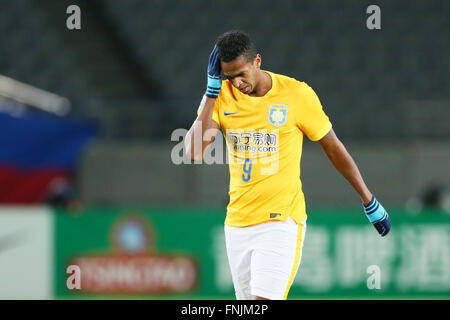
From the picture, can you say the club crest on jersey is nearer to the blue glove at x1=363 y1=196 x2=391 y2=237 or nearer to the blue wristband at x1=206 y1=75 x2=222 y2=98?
the blue wristband at x1=206 y1=75 x2=222 y2=98

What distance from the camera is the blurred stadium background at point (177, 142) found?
363 inches

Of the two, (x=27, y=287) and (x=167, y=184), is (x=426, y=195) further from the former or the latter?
(x=27, y=287)

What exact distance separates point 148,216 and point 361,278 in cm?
261

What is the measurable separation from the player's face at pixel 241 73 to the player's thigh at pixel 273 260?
85 centimetres

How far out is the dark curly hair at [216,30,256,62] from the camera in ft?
14.4

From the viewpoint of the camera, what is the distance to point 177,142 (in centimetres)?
1030

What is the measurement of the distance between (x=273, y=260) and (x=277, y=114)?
869mm

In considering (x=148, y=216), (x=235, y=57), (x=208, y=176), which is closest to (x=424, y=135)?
(x=208, y=176)

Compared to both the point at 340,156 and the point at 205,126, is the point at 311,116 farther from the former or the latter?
the point at 205,126

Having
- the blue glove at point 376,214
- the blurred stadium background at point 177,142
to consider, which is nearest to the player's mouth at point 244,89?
the blue glove at point 376,214

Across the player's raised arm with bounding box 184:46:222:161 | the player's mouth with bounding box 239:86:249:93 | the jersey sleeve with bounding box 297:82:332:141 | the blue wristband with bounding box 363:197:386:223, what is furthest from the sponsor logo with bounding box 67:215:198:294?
the player's mouth with bounding box 239:86:249:93

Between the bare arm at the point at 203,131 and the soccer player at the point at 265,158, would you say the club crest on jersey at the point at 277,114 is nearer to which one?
the soccer player at the point at 265,158

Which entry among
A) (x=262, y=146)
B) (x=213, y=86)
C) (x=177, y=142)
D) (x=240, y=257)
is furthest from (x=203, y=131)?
(x=177, y=142)

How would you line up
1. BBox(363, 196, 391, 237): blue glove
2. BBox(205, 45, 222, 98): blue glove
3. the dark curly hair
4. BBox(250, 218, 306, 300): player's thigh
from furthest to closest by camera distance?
BBox(363, 196, 391, 237): blue glove
BBox(250, 218, 306, 300): player's thigh
BBox(205, 45, 222, 98): blue glove
the dark curly hair
